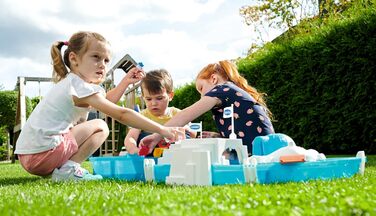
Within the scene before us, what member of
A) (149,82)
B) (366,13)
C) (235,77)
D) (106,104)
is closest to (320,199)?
(106,104)

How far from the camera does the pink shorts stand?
3586 mm

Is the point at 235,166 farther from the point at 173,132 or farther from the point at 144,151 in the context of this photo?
the point at 144,151

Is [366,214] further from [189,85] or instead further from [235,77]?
[189,85]

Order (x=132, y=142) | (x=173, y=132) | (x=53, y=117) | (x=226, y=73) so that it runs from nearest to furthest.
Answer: (x=173, y=132)
(x=53, y=117)
(x=226, y=73)
(x=132, y=142)

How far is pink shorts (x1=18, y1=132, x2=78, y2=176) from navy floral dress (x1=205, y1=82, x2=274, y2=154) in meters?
1.20

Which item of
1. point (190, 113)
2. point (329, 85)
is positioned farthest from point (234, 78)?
point (329, 85)

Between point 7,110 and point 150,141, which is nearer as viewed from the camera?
point 150,141

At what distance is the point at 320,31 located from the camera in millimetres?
7496

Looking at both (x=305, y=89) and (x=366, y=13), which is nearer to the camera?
(x=366, y=13)

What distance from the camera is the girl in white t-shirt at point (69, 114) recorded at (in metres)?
3.54

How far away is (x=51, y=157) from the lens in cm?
358

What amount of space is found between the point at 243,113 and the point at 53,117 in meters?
1.53

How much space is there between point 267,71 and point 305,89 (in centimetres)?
98

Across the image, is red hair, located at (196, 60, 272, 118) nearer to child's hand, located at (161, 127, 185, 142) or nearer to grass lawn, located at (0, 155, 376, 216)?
child's hand, located at (161, 127, 185, 142)
